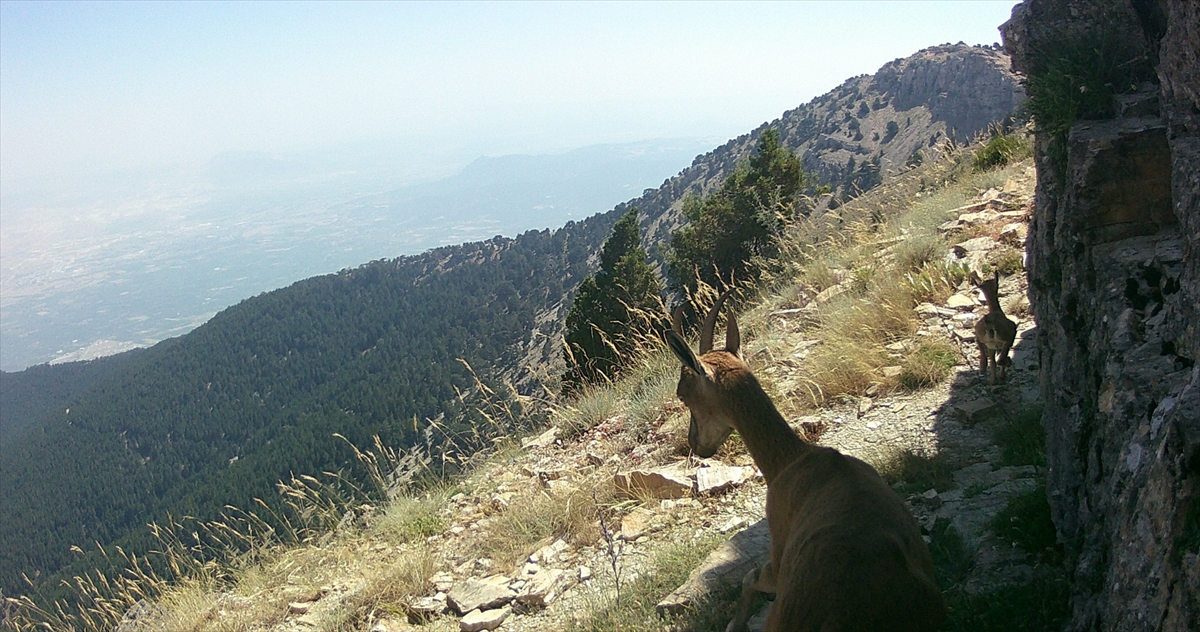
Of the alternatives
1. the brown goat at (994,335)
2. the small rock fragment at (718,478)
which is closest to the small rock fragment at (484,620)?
the small rock fragment at (718,478)

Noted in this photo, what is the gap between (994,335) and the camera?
5.95 m

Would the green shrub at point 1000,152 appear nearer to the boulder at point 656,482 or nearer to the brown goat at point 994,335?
the brown goat at point 994,335

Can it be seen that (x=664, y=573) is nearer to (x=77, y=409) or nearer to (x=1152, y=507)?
(x=1152, y=507)

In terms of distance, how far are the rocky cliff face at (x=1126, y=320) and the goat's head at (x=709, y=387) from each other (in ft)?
5.86

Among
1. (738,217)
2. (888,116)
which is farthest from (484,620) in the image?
(888,116)

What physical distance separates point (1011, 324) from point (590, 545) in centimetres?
409

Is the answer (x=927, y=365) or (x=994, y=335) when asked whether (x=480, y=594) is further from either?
(x=994, y=335)

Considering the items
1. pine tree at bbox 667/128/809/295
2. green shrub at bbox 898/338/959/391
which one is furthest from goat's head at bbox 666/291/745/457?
pine tree at bbox 667/128/809/295

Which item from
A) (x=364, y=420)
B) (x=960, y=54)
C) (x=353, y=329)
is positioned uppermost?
(x=960, y=54)

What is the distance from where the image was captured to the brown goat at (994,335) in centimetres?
589

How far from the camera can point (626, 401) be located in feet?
30.2

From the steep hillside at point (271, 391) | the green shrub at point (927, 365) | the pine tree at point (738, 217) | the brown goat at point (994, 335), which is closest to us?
the brown goat at point (994, 335)

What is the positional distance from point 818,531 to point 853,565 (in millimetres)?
312

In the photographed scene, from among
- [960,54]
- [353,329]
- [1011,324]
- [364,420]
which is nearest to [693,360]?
[1011,324]
